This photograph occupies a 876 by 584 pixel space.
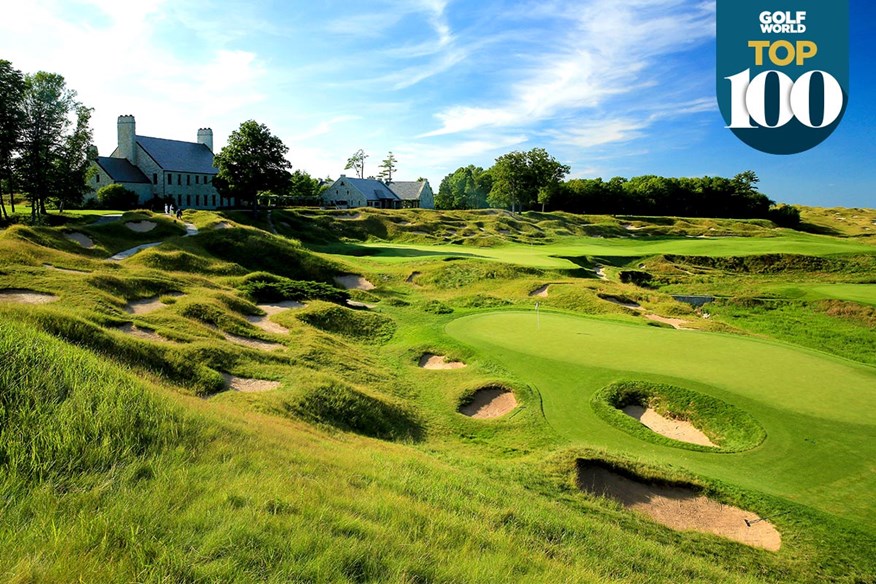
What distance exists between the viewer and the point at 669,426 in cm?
1445

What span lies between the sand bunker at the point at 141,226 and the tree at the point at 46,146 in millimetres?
12406

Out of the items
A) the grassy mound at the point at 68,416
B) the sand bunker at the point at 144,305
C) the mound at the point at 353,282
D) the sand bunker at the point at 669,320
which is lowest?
the sand bunker at the point at 669,320

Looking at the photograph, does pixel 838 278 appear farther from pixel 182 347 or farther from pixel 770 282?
pixel 182 347

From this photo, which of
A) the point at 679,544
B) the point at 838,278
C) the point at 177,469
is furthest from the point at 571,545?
the point at 838,278

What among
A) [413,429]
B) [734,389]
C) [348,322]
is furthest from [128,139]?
[734,389]

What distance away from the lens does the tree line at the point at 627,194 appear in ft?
335

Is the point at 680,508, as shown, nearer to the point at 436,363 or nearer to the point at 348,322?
the point at 436,363

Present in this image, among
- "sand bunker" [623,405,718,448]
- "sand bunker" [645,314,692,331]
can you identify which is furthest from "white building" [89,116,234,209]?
"sand bunker" [623,405,718,448]

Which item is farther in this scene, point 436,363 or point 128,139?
point 128,139

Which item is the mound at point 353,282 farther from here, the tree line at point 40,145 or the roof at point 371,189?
the roof at point 371,189

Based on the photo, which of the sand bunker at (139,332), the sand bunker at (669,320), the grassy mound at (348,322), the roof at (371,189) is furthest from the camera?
the roof at (371,189)

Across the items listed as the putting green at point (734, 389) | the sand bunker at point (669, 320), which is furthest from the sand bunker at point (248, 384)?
the sand bunker at point (669, 320)

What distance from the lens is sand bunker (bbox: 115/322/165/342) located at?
630 inches

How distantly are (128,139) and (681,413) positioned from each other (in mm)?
81328
